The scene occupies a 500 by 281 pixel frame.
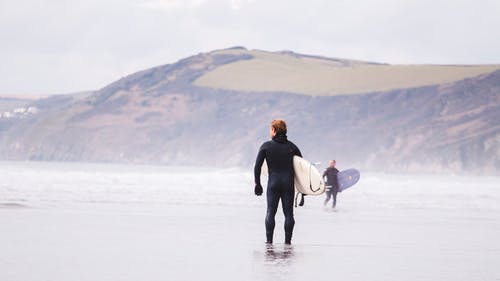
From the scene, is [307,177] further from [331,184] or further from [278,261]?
[331,184]

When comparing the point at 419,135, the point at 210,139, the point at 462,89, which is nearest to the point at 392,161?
the point at 419,135

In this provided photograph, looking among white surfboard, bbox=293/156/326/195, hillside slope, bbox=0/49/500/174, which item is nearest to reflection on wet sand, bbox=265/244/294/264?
white surfboard, bbox=293/156/326/195

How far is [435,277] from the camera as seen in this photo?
11008 millimetres

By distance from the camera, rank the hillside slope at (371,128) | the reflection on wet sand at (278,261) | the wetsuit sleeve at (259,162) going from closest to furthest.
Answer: the reflection on wet sand at (278,261)
the wetsuit sleeve at (259,162)
the hillside slope at (371,128)

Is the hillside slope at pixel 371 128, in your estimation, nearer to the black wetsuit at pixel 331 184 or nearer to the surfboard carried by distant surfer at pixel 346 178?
the surfboard carried by distant surfer at pixel 346 178

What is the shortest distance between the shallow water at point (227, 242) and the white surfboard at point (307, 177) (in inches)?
30.6

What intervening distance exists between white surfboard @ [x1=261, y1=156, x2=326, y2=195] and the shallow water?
78 centimetres

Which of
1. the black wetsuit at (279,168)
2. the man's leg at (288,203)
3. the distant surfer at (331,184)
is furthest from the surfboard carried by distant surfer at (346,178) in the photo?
the black wetsuit at (279,168)

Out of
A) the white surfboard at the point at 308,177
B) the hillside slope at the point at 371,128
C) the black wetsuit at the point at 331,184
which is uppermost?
the hillside slope at the point at 371,128

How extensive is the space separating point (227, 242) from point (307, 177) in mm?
1497

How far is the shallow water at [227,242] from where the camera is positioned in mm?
11133

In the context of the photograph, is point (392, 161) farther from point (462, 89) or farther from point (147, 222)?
point (147, 222)

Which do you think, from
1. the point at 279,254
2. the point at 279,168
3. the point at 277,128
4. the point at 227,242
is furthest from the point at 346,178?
the point at 279,254

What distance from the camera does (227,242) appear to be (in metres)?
15.0
